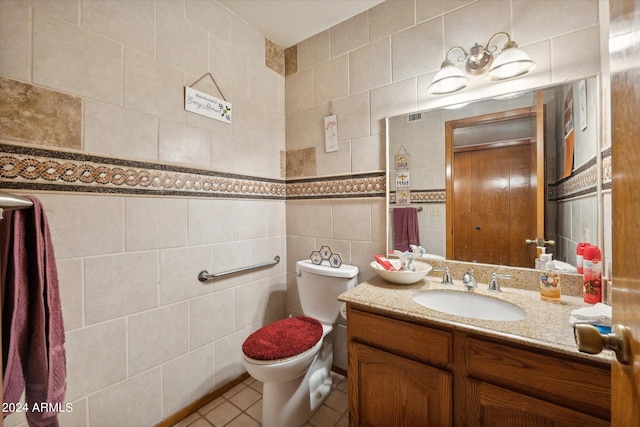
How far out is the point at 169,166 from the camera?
140cm

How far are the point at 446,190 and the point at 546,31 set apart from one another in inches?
32.5

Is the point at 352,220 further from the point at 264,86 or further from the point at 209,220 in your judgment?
the point at 264,86

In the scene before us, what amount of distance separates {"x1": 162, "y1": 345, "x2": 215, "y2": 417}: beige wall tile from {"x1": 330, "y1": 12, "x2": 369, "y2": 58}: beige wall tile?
2100 mm

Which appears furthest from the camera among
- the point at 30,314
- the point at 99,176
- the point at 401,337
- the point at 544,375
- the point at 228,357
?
the point at 228,357

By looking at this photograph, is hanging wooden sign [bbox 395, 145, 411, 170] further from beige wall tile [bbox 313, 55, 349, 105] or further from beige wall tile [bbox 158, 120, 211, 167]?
beige wall tile [bbox 158, 120, 211, 167]

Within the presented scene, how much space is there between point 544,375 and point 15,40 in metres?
2.15

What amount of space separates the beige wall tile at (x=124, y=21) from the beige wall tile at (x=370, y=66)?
1.15 m

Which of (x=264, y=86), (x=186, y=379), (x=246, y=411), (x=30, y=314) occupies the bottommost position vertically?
(x=246, y=411)

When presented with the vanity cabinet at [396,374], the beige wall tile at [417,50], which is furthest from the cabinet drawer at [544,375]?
the beige wall tile at [417,50]

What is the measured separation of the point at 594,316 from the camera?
0.87 meters

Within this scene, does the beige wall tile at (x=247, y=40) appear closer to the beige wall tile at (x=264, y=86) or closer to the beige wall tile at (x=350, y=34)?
the beige wall tile at (x=264, y=86)

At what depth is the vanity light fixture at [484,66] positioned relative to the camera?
119 cm

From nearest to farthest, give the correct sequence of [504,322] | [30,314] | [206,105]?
1. [30,314]
2. [504,322]
3. [206,105]

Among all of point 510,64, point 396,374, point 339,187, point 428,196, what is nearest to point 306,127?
point 339,187
